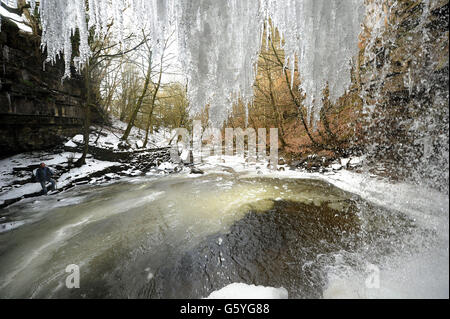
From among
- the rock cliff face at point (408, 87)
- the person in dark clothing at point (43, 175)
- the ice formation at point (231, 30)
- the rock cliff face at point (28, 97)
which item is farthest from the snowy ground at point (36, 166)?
the rock cliff face at point (408, 87)

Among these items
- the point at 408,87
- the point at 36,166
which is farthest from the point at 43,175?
the point at 408,87

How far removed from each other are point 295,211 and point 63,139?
1243 centimetres

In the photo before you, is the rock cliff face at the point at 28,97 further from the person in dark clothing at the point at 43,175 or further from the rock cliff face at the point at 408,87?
the rock cliff face at the point at 408,87

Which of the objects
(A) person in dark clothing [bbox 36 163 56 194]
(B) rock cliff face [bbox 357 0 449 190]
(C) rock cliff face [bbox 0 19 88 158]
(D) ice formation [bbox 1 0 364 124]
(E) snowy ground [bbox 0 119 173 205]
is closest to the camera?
(B) rock cliff face [bbox 357 0 449 190]

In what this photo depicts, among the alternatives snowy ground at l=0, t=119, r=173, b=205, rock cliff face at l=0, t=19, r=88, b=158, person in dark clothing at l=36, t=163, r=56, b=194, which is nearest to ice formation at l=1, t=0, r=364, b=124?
person in dark clothing at l=36, t=163, r=56, b=194

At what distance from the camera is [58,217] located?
15.8 ft

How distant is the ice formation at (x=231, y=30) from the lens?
12.0 ft

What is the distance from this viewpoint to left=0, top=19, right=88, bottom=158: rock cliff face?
7.15m

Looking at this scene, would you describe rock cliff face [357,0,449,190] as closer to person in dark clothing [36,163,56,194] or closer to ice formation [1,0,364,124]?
ice formation [1,0,364,124]

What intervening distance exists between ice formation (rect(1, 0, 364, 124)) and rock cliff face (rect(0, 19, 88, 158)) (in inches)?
174

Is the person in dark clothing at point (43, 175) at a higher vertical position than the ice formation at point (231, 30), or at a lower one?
lower

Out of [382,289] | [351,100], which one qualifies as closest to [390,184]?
[351,100]

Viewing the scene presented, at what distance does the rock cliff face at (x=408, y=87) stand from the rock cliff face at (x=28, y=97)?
12.6 meters

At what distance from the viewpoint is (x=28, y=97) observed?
783 centimetres
